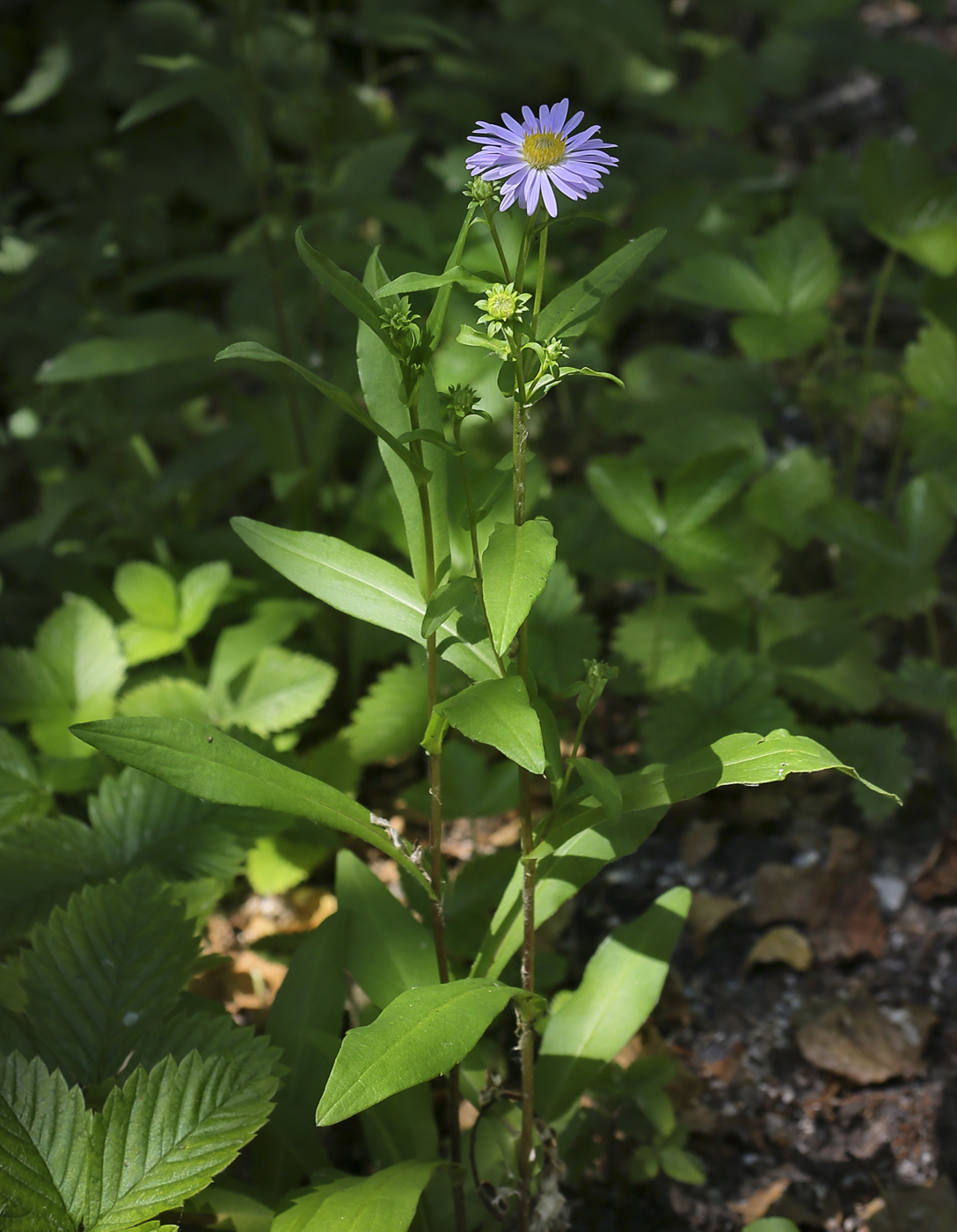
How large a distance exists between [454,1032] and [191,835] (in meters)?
0.74

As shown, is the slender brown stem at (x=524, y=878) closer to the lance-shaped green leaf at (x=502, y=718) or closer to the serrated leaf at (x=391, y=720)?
the lance-shaped green leaf at (x=502, y=718)

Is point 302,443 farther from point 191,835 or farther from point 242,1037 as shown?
point 242,1037

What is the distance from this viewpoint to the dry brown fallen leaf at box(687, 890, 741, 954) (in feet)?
5.96

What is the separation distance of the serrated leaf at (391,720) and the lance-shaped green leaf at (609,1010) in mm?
634

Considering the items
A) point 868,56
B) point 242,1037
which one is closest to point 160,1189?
point 242,1037

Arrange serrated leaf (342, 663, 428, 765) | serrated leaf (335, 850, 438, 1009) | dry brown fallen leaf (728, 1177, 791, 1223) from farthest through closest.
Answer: serrated leaf (342, 663, 428, 765)
dry brown fallen leaf (728, 1177, 791, 1223)
serrated leaf (335, 850, 438, 1009)

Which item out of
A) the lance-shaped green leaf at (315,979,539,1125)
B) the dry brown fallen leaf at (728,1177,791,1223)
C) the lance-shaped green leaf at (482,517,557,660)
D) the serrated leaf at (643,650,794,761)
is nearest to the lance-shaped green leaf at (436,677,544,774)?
the lance-shaped green leaf at (482,517,557,660)

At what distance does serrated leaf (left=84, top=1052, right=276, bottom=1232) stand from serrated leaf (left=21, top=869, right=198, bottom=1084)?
161mm

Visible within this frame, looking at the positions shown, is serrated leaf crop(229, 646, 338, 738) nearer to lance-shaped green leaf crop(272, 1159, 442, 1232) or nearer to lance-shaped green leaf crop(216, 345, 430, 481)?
lance-shaped green leaf crop(272, 1159, 442, 1232)

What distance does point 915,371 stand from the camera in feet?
6.91

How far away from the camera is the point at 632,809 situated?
1039 mm

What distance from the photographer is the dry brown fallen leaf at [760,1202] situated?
4.82 feet

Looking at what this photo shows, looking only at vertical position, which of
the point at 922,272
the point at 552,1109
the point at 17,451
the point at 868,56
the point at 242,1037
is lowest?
the point at 552,1109

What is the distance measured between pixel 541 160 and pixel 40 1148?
1105 millimetres
